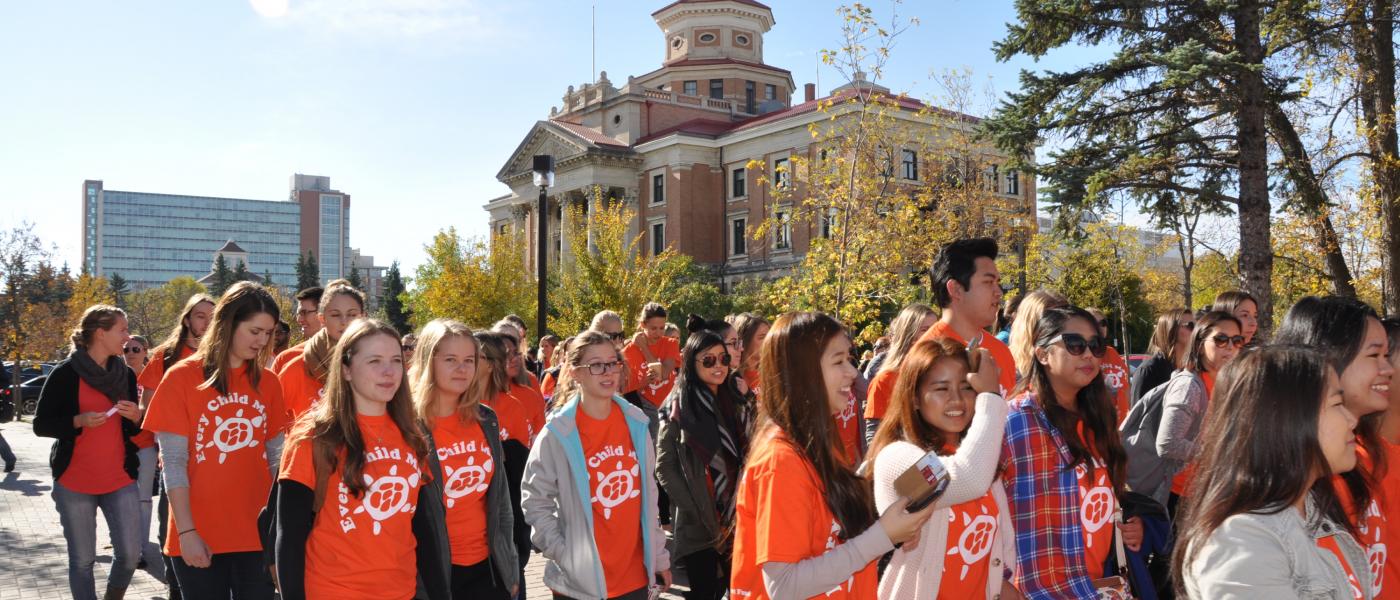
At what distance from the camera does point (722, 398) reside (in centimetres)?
589

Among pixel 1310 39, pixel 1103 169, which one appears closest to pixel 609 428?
pixel 1103 169

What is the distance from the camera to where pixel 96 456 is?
6629 millimetres

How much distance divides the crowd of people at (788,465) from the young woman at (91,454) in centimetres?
2

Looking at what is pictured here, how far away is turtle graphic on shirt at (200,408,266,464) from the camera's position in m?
5.00

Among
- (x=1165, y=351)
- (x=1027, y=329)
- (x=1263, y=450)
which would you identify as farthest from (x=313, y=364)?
(x=1165, y=351)

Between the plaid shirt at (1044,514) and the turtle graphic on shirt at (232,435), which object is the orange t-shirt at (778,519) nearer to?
the plaid shirt at (1044,514)

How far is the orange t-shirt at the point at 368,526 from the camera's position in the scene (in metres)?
3.85

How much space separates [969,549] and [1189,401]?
2.58 meters

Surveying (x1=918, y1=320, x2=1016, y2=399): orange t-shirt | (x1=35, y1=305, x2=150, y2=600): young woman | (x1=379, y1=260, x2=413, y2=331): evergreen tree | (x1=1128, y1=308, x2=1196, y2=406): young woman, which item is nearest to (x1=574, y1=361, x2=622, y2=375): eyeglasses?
(x1=918, y1=320, x2=1016, y2=399): orange t-shirt

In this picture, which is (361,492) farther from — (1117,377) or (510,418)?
(1117,377)

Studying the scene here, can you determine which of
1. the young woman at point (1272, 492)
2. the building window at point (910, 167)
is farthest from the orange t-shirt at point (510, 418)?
the building window at point (910, 167)

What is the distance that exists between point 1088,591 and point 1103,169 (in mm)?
15559

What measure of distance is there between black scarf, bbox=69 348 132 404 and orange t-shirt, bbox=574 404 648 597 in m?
3.97

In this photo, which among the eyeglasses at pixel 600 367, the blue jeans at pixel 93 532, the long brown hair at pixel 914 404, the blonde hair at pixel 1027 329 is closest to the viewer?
the long brown hair at pixel 914 404
